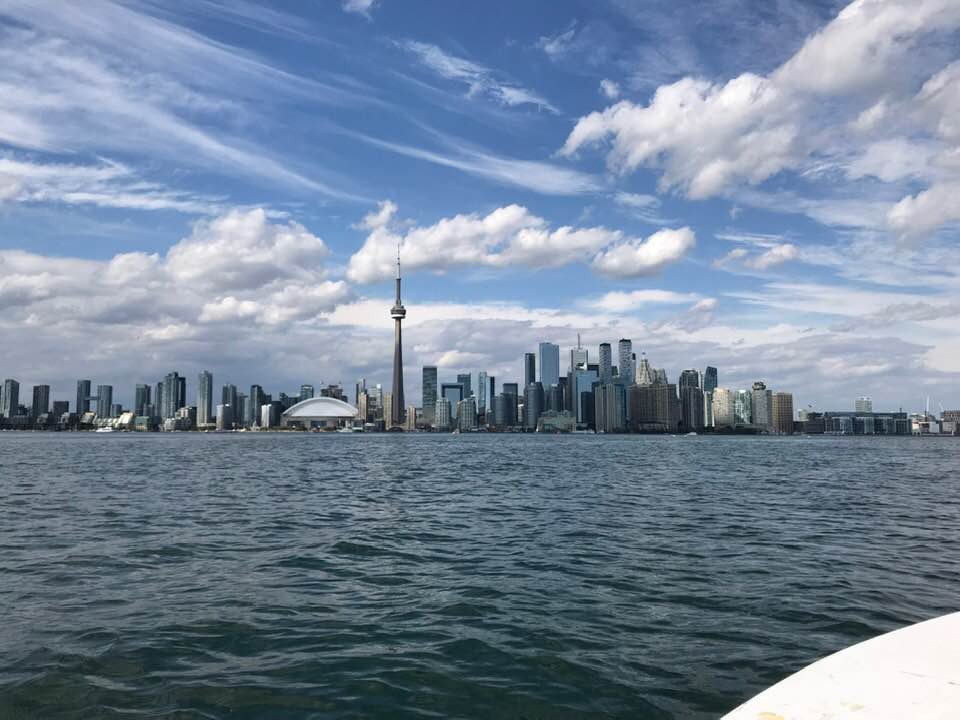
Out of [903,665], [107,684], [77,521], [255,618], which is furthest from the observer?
[77,521]

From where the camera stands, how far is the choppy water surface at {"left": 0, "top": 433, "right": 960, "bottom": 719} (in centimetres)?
994

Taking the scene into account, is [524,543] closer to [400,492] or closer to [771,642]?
[771,642]

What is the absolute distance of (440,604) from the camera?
48.6ft

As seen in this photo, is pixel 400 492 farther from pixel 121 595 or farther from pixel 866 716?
pixel 866 716

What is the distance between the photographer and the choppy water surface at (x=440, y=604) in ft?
32.6

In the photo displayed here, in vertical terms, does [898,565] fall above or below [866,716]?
below

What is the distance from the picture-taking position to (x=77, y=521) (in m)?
27.6

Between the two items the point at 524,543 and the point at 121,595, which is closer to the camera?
the point at 121,595

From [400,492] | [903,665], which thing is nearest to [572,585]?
[903,665]

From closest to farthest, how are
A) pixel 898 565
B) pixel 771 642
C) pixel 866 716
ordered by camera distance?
pixel 866 716, pixel 771 642, pixel 898 565

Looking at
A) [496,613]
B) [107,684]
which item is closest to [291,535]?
[496,613]

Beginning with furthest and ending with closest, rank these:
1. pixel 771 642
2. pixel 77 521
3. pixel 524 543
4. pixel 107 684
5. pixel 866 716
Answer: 1. pixel 77 521
2. pixel 524 543
3. pixel 771 642
4. pixel 107 684
5. pixel 866 716

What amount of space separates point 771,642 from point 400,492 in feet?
105

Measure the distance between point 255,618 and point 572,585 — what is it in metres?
7.54
